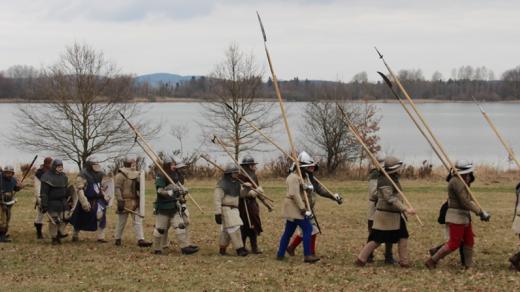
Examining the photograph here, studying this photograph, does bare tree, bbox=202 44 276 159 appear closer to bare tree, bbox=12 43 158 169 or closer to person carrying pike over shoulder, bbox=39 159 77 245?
bare tree, bbox=12 43 158 169

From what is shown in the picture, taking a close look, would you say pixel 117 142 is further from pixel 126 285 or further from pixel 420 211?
pixel 126 285

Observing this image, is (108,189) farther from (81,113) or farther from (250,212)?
(81,113)

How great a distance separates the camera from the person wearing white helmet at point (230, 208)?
42.6ft

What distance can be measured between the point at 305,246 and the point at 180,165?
2.94 metres

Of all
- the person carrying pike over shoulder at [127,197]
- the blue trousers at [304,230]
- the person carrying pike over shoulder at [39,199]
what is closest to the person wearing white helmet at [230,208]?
the blue trousers at [304,230]

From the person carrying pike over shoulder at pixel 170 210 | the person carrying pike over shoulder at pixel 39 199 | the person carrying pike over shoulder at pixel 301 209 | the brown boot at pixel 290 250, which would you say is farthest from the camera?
the person carrying pike over shoulder at pixel 39 199

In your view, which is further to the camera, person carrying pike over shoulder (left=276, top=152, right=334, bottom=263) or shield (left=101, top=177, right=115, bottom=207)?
shield (left=101, top=177, right=115, bottom=207)

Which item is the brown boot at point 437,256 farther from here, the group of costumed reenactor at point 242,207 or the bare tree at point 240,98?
the bare tree at point 240,98

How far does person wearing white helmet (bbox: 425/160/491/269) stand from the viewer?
1120 centimetres

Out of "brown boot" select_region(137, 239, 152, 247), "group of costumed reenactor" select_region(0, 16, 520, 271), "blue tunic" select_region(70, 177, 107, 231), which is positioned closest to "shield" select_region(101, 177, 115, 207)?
"group of costumed reenactor" select_region(0, 16, 520, 271)

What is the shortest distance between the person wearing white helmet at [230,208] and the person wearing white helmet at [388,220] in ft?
7.94

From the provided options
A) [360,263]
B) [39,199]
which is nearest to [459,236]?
[360,263]

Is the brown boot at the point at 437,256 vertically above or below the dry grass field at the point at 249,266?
above

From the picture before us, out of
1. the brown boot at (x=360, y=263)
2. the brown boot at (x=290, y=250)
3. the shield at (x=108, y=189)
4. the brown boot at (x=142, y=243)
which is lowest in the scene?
the brown boot at (x=142, y=243)
